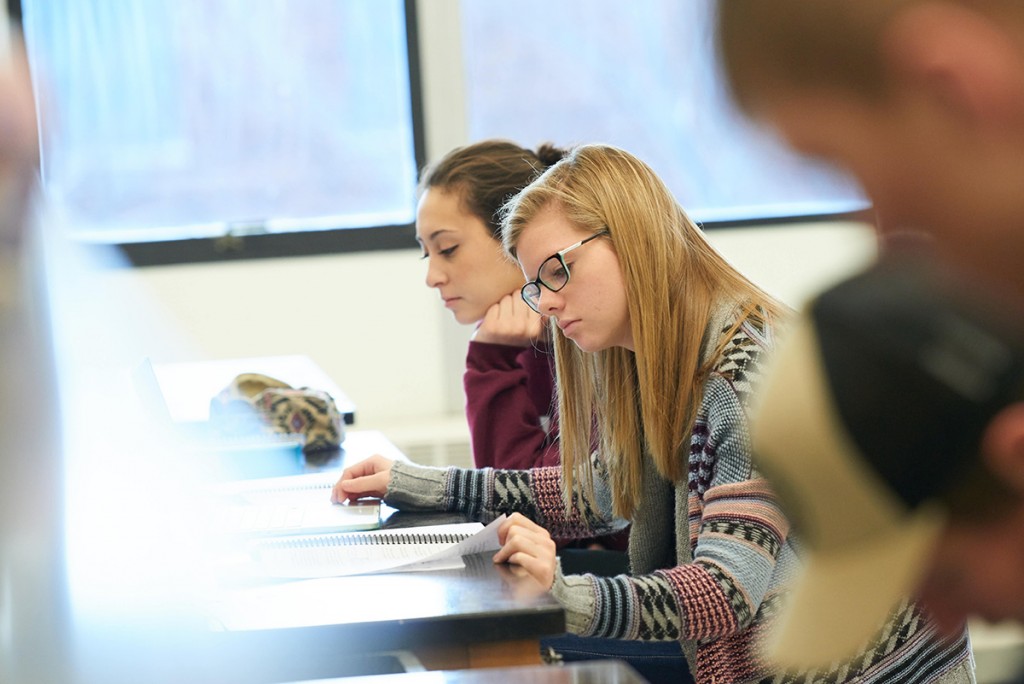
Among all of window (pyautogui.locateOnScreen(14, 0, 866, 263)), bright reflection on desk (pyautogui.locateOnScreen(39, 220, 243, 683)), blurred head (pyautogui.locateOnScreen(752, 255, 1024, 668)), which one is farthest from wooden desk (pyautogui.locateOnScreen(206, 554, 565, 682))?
window (pyautogui.locateOnScreen(14, 0, 866, 263))

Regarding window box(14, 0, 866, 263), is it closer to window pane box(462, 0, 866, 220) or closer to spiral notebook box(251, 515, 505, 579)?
window pane box(462, 0, 866, 220)

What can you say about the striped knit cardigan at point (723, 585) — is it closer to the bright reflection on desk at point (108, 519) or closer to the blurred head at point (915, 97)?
the bright reflection on desk at point (108, 519)

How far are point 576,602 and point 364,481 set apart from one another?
1.61 feet

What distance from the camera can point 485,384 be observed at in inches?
95.1

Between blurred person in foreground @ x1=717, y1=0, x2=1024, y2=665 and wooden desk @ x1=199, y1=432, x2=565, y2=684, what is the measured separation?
859 mm

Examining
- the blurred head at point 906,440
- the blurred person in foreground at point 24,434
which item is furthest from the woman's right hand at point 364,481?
the blurred head at point 906,440

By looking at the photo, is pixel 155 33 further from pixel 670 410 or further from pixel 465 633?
pixel 465 633

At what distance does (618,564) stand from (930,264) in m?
1.84

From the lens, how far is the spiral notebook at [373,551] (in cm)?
145

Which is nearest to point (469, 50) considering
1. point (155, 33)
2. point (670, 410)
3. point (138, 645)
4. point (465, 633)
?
point (155, 33)

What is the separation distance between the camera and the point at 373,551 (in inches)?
59.8

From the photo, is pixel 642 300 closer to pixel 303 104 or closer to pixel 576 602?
pixel 576 602

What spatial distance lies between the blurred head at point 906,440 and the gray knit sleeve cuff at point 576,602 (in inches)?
41.5

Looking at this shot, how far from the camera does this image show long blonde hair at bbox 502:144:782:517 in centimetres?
164
